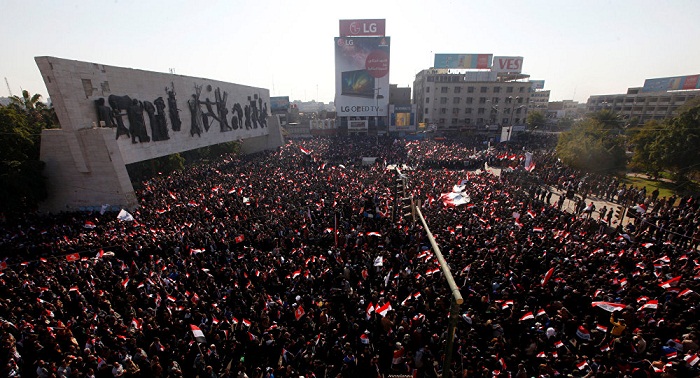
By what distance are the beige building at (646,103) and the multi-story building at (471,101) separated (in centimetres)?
2438

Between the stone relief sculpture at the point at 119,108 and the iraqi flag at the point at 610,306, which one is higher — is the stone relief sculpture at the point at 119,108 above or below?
above

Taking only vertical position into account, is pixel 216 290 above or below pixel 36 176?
below

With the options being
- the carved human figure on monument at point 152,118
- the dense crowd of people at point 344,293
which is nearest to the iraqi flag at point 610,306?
the dense crowd of people at point 344,293

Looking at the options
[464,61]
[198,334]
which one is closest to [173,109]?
[198,334]

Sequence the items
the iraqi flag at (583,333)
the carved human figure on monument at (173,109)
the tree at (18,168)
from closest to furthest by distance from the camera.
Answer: the iraqi flag at (583,333), the tree at (18,168), the carved human figure on monument at (173,109)

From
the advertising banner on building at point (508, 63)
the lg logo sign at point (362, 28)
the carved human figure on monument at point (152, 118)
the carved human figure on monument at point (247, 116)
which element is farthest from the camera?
the advertising banner on building at point (508, 63)

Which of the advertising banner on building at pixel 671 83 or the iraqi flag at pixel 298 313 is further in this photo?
the advertising banner on building at pixel 671 83

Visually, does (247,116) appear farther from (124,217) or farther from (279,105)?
(279,105)

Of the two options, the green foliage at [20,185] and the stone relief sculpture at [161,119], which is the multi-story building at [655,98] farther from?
the green foliage at [20,185]

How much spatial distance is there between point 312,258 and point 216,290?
3800 mm

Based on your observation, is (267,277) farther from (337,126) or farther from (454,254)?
(337,126)

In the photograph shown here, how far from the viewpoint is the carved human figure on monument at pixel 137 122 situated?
2472 cm

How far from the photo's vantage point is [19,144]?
21359mm

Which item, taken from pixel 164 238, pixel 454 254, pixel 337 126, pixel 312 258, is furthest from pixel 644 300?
pixel 337 126
